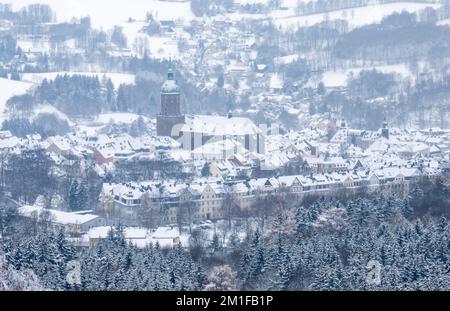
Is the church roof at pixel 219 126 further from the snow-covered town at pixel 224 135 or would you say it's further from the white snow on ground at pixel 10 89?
the white snow on ground at pixel 10 89

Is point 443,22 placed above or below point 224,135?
above

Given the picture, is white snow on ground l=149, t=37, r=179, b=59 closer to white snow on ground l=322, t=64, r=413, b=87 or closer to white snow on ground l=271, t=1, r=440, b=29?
white snow on ground l=271, t=1, r=440, b=29

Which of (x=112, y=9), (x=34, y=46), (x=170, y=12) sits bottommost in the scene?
(x=34, y=46)

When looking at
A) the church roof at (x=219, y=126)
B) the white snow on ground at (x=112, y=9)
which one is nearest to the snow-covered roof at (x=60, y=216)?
the church roof at (x=219, y=126)

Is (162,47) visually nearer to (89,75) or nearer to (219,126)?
(89,75)

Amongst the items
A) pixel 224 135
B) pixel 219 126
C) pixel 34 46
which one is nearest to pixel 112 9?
pixel 34 46

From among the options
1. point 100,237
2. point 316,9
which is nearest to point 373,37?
point 316,9
